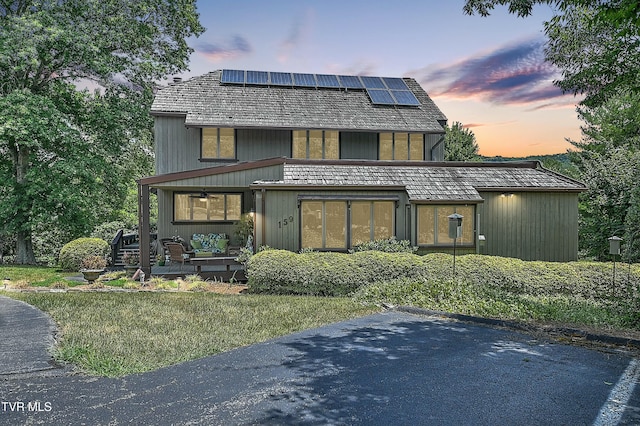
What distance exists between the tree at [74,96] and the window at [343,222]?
10.8m

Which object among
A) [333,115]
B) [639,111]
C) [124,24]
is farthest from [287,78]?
[639,111]

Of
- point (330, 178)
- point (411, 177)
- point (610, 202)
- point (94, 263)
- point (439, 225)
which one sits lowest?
point (94, 263)

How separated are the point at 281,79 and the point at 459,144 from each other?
16.6 m

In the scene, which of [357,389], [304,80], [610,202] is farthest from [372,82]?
[357,389]

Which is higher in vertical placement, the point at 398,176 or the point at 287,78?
the point at 287,78

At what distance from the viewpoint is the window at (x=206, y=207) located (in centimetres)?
1792

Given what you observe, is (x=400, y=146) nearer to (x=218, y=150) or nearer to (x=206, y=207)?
(x=218, y=150)

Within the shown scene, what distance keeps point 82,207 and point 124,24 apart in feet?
30.2

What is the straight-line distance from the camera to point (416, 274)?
1190 cm

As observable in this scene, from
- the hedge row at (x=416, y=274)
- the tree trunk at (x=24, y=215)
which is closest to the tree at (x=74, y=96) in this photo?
the tree trunk at (x=24, y=215)

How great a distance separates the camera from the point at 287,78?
72.0ft

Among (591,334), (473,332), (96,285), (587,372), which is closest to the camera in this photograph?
(587,372)

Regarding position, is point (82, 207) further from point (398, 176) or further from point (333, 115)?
point (398, 176)

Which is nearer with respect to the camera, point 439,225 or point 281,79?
point 439,225
